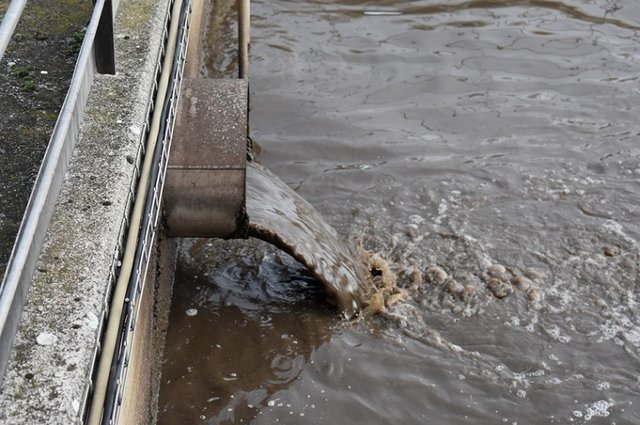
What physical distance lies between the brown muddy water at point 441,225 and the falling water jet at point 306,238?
0.18 metres

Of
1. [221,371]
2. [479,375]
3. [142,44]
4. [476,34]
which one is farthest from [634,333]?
[476,34]

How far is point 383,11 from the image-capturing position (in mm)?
9391

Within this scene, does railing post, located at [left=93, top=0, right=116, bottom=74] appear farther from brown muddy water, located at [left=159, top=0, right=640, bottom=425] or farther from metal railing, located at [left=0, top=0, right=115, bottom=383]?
brown muddy water, located at [left=159, top=0, right=640, bottom=425]

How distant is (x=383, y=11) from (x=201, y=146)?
5.09 m

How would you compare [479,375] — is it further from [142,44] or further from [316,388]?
[142,44]

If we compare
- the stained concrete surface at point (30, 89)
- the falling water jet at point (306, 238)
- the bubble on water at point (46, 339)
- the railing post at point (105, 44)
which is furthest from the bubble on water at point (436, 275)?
the bubble on water at point (46, 339)

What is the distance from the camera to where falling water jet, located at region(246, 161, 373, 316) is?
194 inches

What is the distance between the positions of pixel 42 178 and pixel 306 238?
2.37 m

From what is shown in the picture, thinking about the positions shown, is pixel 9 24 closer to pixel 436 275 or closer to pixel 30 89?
pixel 30 89

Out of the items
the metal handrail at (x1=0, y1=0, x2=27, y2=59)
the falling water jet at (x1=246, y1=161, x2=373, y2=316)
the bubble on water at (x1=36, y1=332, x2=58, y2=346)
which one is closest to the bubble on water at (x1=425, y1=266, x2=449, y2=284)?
the falling water jet at (x1=246, y1=161, x2=373, y2=316)

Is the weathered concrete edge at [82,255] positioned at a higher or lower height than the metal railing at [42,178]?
lower

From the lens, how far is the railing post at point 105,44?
3.89 m

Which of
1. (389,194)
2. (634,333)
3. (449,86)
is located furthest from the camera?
(449,86)

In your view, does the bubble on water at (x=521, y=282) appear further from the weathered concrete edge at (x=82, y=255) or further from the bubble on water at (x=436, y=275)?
the weathered concrete edge at (x=82, y=255)
